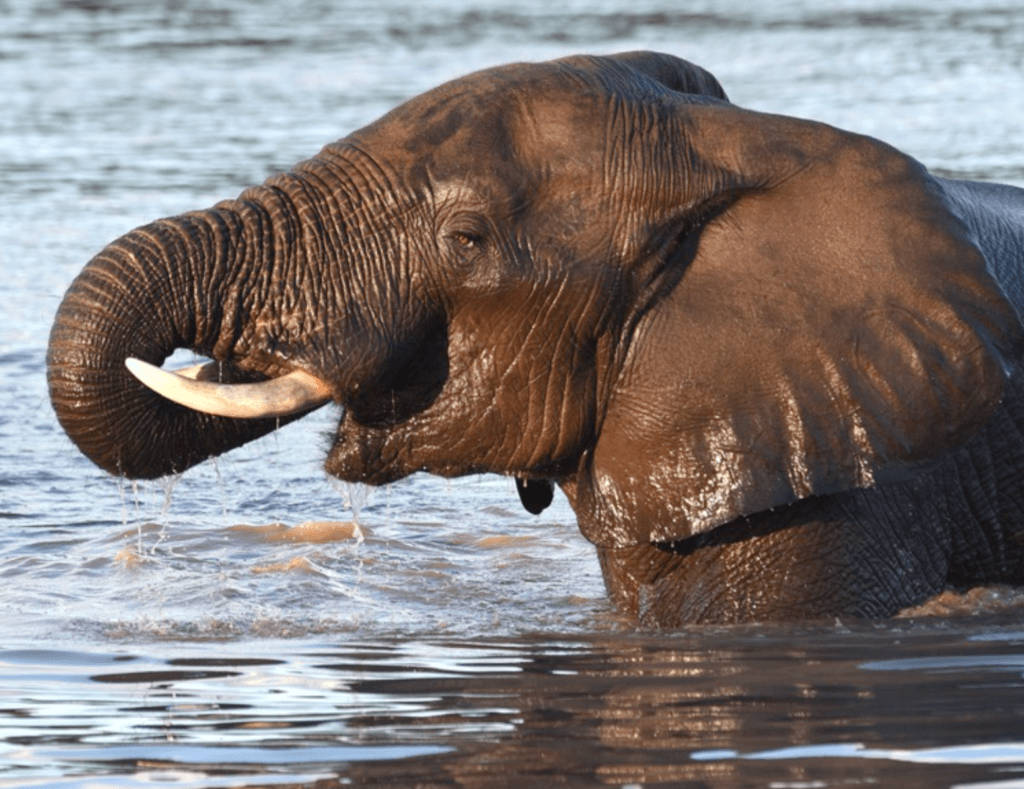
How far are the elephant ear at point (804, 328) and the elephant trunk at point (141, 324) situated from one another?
3.84 feet

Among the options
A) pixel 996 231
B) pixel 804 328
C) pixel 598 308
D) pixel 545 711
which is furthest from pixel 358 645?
pixel 996 231

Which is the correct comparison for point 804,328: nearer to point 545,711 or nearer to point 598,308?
point 598,308

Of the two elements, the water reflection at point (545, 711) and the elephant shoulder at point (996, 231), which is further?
the elephant shoulder at point (996, 231)

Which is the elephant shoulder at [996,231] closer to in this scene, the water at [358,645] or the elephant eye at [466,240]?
the water at [358,645]

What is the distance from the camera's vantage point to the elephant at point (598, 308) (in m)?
6.28

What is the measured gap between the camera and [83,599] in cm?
830

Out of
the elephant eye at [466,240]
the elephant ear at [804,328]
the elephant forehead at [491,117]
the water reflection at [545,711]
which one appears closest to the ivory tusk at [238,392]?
the elephant eye at [466,240]

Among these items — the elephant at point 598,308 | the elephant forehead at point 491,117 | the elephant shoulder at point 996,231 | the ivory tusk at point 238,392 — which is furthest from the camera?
the elephant shoulder at point 996,231

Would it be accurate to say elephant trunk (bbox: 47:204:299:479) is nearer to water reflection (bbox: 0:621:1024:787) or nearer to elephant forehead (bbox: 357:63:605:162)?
elephant forehead (bbox: 357:63:605:162)

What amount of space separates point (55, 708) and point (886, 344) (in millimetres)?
2527

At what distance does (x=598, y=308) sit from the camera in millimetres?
6453

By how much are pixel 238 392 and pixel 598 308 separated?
1042 millimetres

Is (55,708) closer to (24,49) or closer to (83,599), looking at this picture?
(83,599)

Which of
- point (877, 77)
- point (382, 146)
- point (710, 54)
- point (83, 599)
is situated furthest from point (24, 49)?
point (382, 146)
